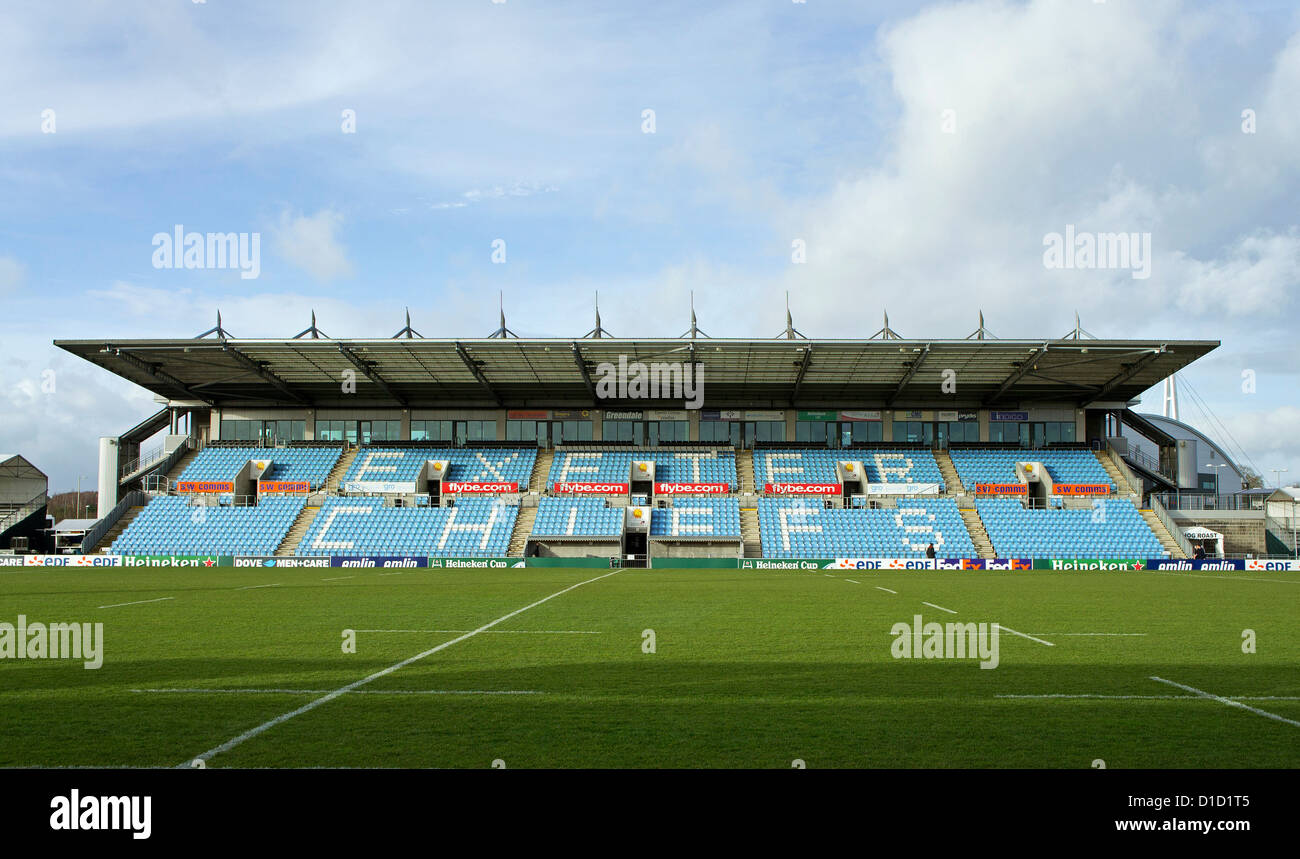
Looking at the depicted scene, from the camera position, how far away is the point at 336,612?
1631cm

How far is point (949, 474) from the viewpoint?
54.7 metres

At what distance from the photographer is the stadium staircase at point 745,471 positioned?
54000mm

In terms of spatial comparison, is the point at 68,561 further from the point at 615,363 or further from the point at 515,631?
the point at 515,631

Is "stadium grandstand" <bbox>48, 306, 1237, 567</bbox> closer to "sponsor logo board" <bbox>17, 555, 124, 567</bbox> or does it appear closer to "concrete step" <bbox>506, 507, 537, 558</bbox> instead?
"concrete step" <bbox>506, 507, 537, 558</bbox>

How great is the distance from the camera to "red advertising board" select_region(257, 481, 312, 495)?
177 feet

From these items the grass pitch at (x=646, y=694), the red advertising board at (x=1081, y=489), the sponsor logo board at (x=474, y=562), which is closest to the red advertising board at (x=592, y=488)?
the sponsor logo board at (x=474, y=562)

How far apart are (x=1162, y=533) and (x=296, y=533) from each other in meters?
50.4

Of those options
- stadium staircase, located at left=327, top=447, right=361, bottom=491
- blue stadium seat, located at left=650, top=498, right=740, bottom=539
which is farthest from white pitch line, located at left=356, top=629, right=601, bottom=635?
stadium staircase, located at left=327, top=447, right=361, bottom=491

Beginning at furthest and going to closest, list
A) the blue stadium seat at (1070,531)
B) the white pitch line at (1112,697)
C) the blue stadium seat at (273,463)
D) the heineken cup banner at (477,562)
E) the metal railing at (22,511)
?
the blue stadium seat at (273,463) < the metal railing at (22,511) < the blue stadium seat at (1070,531) < the heineken cup banner at (477,562) < the white pitch line at (1112,697)

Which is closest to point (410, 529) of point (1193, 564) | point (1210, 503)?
point (1193, 564)

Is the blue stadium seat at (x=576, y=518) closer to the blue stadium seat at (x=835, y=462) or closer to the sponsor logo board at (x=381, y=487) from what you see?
the sponsor logo board at (x=381, y=487)

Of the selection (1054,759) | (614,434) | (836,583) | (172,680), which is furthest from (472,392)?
(1054,759)

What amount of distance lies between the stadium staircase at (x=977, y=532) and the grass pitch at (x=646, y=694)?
107 ft
